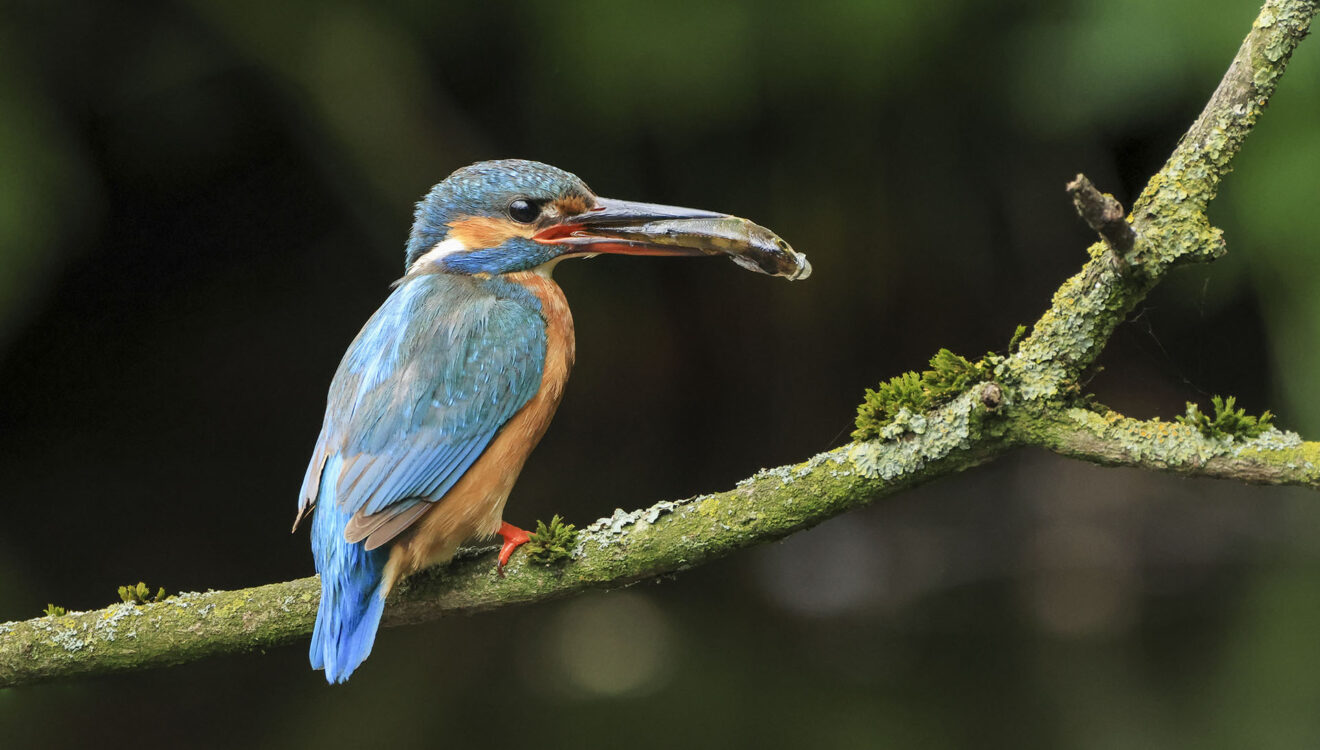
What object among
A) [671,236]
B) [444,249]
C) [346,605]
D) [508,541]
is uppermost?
[444,249]

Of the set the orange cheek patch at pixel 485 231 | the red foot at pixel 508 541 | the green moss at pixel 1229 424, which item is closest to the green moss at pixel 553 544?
the red foot at pixel 508 541

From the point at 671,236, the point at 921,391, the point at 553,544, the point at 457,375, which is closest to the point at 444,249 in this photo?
the point at 457,375

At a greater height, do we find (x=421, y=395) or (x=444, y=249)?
(x=444, y=249)

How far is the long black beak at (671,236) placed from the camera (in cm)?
211

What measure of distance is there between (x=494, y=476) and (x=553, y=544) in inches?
14.4

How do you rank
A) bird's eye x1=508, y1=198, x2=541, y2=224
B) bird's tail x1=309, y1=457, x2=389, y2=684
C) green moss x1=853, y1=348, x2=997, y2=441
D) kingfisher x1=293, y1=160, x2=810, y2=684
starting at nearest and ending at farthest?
1. green moss x1=853, y1=348, x2=997, y2=441
2. bird's tail x1=309, y1=457, x2=389, y2=684
3. kingfisher x1=293, y1=160, x2=810, y2=684
4. bird's eye x1=508, y1=198, x2=541, y2=224

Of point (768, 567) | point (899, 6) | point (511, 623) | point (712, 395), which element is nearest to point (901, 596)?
point (768, 567)

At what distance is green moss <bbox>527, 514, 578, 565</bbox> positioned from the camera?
1951mm

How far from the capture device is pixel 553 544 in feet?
6.42

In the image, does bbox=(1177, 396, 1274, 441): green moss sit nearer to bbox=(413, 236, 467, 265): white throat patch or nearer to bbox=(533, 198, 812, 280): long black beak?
bbox=(533, 198, 812, 280): long black beak

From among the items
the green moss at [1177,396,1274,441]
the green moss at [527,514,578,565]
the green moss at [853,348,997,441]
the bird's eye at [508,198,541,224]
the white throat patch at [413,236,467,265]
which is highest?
the bird's eye at [508,198,541,224]

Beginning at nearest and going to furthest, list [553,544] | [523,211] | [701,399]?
[553,544], [523,211], [701,399]

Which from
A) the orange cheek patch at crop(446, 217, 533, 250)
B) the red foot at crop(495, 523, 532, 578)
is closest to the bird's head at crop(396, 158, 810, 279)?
the orange cheek patch at crop(446, 217, 533, 250)

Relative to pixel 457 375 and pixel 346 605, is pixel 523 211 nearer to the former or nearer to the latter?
pixel 457 375
